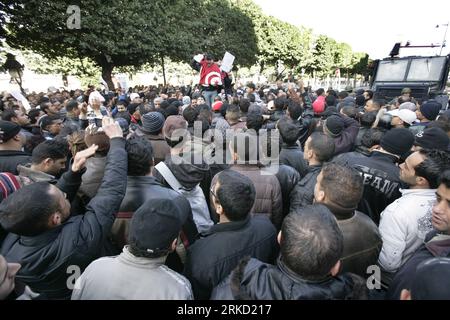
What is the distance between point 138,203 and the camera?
2.35 m

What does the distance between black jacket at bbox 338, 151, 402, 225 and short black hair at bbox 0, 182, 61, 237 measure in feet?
7.81

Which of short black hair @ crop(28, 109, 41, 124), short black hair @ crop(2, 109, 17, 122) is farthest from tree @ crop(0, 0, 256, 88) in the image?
short black hair @ crop(2, 109, 17, 122)

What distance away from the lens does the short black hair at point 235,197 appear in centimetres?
201

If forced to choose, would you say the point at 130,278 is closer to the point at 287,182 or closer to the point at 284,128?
the point at 287,182

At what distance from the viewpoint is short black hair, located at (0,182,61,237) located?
64.6 inches

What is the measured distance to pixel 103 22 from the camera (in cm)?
1576

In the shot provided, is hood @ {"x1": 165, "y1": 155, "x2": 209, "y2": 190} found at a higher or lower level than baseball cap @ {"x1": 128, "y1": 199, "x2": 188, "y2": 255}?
lower

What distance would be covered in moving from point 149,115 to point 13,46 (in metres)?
15.6

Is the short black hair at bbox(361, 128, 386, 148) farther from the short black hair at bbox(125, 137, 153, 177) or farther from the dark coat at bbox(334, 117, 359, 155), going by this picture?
the short black hair at bbox(125, 137, 153, 177)

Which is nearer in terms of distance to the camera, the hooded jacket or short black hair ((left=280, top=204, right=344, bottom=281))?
short black hair ((left=280, top=204, right=344, bottom=281))

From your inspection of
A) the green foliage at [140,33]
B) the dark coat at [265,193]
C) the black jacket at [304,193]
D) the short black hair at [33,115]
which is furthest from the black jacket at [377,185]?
the green foliage at [140,33]

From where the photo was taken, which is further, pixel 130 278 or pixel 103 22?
pixel 103 22

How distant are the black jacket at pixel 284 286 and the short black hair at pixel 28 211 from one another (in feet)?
3.54
